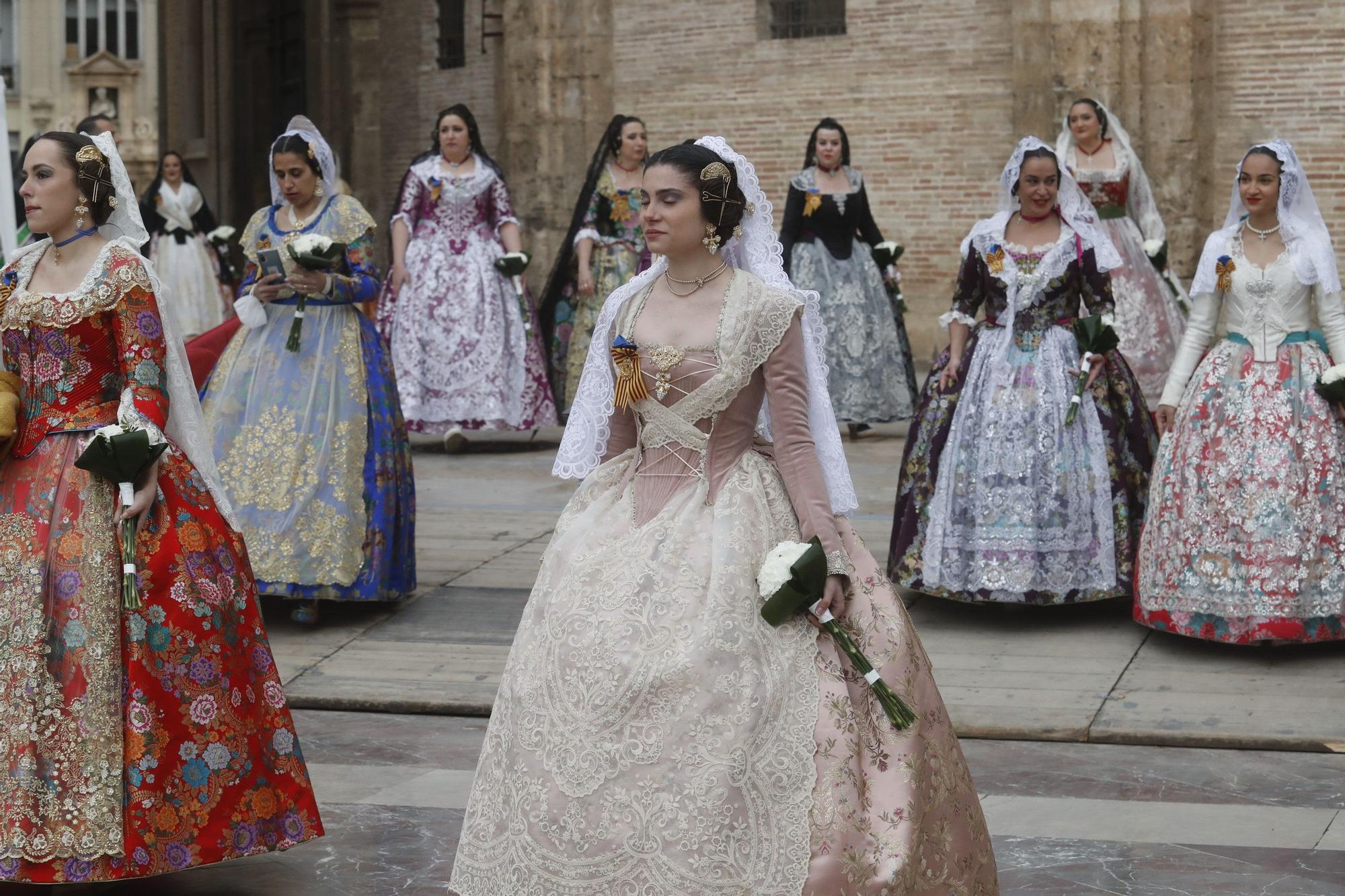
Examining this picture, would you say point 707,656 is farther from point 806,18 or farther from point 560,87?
point 560,87

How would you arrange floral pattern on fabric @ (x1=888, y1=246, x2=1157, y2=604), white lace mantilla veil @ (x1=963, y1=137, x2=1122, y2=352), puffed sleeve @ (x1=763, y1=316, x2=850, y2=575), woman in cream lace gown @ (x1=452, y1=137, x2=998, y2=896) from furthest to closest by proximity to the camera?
white lace mantilla veil @ (x1=963, y1=137, x2=1122, y2=352)
floral pattern on fabric @ (x1=888, y1=246, x2=1157, y2=604)
puffed sleeve @ (x1=763, y1=316, x2=850, y2=575)
woman in cream lace gown @ (x1=452, y1=137, x2=998, y2=896)

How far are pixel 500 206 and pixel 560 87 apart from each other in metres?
5.84

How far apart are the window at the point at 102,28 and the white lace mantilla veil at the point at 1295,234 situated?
153 ft

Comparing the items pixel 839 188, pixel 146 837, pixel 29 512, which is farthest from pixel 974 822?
pixel 839 188

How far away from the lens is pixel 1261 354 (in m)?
7.14

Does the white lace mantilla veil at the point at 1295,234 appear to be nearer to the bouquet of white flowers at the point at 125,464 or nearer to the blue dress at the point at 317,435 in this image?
the blue dress at the point at 317,435

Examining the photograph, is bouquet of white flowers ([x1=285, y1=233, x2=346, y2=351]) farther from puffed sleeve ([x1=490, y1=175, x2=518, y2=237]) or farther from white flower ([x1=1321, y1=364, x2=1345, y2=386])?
puffed sleeve ([x1=490, y1=175, x2=518, y2=237])

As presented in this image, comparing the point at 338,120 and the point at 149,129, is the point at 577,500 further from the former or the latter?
the point at 149,129

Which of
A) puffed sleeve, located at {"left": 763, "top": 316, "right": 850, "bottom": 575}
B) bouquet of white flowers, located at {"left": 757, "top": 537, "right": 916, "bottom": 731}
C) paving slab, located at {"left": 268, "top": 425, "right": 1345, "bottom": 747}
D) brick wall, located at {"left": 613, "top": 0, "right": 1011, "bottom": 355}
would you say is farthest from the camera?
brick wall, located at {"left": 613, "top": 0, "right": 1011, "bottom": 355}

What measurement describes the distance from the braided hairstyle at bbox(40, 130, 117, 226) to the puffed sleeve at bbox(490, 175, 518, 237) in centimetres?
668

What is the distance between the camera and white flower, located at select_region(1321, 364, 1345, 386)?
271 inches

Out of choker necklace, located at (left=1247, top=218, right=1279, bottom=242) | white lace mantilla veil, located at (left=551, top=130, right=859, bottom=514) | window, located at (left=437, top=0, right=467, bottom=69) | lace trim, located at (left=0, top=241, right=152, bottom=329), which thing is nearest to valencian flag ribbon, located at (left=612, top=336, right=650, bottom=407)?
white lace mantilla veil, located at (left=551, top=130, right=859, bottom=514)

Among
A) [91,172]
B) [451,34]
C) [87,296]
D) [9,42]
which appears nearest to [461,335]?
[91,172]

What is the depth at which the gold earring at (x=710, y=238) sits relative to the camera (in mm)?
4414
